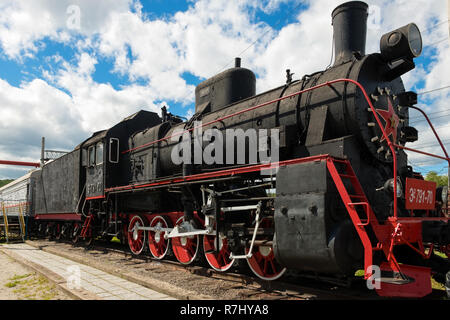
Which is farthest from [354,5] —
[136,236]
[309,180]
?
[136,236]

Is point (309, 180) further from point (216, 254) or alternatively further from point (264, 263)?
point (216, 254)

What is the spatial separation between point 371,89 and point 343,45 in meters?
1.21

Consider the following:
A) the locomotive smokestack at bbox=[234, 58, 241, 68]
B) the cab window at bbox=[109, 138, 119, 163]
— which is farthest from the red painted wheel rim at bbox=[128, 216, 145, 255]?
the locomotive smokestack at bbox=[234, 58, 241, 68]

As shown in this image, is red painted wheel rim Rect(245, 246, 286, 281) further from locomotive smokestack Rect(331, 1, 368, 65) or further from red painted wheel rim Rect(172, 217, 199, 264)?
locomotive smokestack Rect(331, 1, 368, 65)

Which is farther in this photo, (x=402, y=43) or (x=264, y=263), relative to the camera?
(x=264, y=263)

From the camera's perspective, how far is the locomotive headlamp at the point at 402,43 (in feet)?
16.3

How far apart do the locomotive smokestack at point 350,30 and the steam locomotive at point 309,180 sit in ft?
0.06

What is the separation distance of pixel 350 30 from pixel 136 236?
717 centimetres

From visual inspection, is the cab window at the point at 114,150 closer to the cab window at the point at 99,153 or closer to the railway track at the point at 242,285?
the cab window at the point at 99,153

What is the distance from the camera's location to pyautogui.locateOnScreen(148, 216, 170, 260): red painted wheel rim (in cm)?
818

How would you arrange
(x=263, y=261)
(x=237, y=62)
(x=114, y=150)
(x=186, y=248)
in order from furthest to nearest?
(x=114, y=150)
(x=237, y=62)
(x=186, y=248)
(x=263, y=261)

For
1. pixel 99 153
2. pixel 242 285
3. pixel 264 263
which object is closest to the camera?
pixel 242 285

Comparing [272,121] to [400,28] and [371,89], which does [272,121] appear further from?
[400,28]

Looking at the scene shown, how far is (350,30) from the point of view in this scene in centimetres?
599
